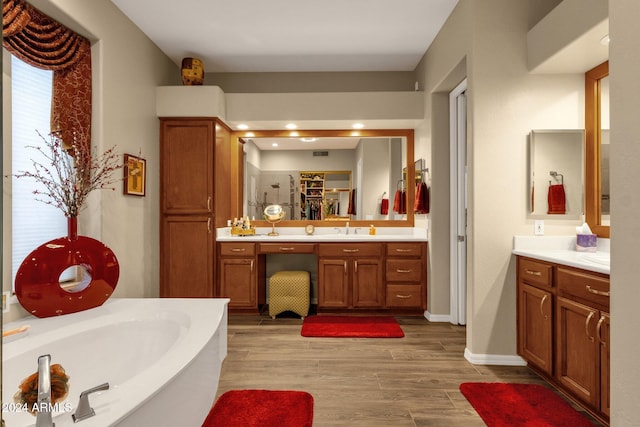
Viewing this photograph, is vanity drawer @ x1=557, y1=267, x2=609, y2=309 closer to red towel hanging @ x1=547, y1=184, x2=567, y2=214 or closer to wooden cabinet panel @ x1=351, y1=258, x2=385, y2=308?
red towel hanging @ x1=547, y1=184, x2=567, y2=214

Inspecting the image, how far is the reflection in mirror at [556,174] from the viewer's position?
8.98 feet

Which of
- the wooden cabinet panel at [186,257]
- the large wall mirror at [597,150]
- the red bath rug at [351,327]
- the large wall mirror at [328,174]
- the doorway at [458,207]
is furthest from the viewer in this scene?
the large wall mirror at [328,174]

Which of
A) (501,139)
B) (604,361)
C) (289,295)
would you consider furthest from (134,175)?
(604,361)

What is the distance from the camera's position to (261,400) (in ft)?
7.42

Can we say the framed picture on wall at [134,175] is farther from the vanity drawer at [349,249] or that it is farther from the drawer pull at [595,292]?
the drawer pull at [595,292]

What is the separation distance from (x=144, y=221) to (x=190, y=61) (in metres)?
1.67

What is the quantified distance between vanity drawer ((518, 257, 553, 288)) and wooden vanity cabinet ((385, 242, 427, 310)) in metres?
1.32

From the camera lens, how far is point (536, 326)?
250cm

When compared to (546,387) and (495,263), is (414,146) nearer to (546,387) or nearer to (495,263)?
(495,263)

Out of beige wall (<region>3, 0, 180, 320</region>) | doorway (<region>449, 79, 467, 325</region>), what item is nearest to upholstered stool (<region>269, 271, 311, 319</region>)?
beige wall (<region>3, 0, 180, 320</region>)

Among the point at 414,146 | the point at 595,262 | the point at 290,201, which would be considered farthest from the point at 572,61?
the point at 290,201

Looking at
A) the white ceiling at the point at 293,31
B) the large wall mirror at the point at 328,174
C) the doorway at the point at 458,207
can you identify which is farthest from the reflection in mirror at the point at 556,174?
the large wall mirror at the point at 328,174

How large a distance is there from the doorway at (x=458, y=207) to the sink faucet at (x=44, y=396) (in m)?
3.36

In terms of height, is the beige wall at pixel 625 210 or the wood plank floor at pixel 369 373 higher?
the beige wall at pixel 625 210
